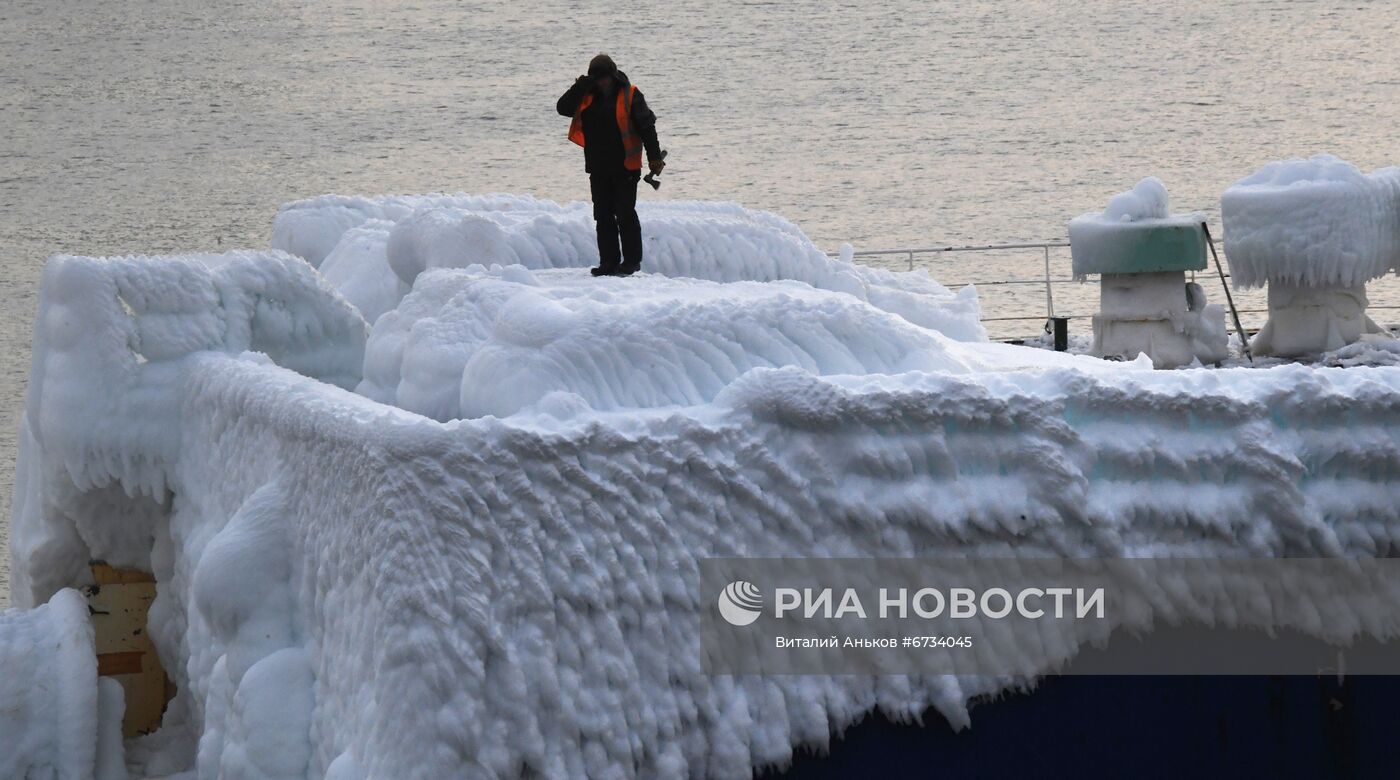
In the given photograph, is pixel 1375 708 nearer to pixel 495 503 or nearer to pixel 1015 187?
pixel 495 503

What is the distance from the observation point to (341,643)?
4.35 m

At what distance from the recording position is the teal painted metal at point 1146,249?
13219 millimetres

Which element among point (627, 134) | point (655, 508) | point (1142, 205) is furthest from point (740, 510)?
point (1142, 205)

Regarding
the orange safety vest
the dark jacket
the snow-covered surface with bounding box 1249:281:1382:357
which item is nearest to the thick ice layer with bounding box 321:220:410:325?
the dark jacket

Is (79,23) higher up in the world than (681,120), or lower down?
higher up

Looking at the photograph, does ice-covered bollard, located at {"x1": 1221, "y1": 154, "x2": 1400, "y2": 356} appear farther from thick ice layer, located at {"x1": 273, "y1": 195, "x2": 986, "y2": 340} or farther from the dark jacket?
the dark jacket

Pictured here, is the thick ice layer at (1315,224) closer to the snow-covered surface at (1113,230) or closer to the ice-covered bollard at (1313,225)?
the ice-covered bollard at (1313,225)

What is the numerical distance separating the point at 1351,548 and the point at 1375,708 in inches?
16.6

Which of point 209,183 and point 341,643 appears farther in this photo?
point 209,183

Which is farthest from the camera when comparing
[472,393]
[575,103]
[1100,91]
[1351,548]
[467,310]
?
[1100,91]

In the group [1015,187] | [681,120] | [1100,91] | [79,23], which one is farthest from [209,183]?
[1100,91]

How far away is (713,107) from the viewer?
36281 millimetres

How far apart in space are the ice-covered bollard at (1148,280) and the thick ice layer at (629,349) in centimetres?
797

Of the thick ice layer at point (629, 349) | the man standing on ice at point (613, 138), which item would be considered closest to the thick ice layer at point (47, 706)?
the thick ice layer at point (629, 349)
